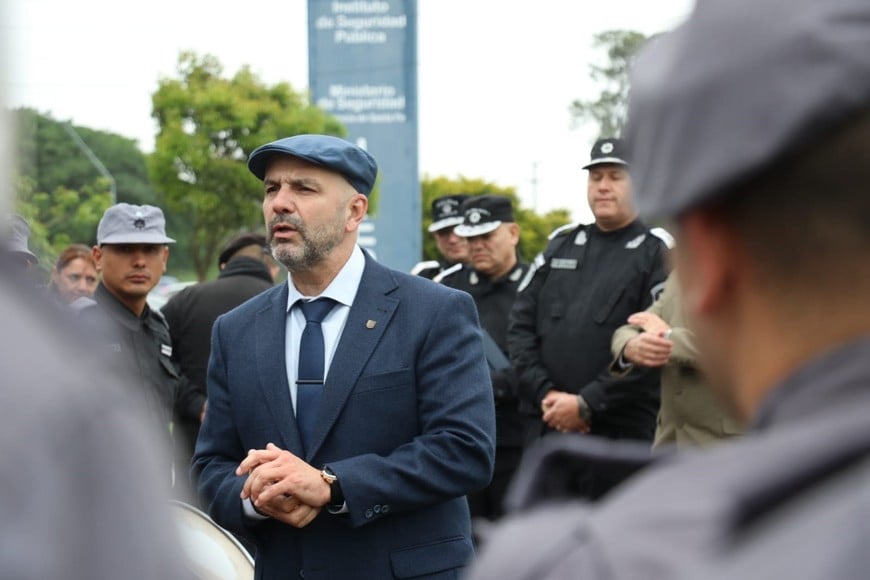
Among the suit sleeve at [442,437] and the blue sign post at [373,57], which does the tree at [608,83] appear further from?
the suit sleeve at [442,437]

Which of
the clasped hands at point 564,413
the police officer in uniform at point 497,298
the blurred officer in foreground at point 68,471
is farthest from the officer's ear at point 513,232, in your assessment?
the blurred officer in foreground at point 68,471

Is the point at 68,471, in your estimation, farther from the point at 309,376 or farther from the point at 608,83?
the point at 608,83

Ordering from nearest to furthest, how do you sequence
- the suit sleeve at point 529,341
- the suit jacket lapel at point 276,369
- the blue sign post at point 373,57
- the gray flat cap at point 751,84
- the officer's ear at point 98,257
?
the gray flat cap at point 751,84, the suit jacket lapel at point 276,369, the suit sleeve at point 529,341, the officer's ear at point 98,257, the blue sign post at point 373,57

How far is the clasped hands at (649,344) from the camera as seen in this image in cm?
553

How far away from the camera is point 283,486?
3.50 metres

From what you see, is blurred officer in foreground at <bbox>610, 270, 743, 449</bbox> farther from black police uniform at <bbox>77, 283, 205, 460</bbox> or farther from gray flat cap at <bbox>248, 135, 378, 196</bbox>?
black police uniform at <bbox>77, 283, 205, 460</bbox>

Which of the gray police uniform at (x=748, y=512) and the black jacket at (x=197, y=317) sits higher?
the gray police uniform at (x=748, y=512)

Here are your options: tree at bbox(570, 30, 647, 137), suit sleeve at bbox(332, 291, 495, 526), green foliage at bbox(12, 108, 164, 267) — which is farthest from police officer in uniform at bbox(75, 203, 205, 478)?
tree at bbox(570, 30, 647, 137)

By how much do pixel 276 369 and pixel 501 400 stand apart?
365cm

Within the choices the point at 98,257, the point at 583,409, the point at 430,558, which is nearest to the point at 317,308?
the point at 430,558

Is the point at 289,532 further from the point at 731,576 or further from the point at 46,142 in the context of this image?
the point at 46,142

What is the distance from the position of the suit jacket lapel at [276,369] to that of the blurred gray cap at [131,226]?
2.85 metres

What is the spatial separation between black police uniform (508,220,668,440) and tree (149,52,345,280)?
32.4 metres

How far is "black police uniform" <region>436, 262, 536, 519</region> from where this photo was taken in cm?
721
